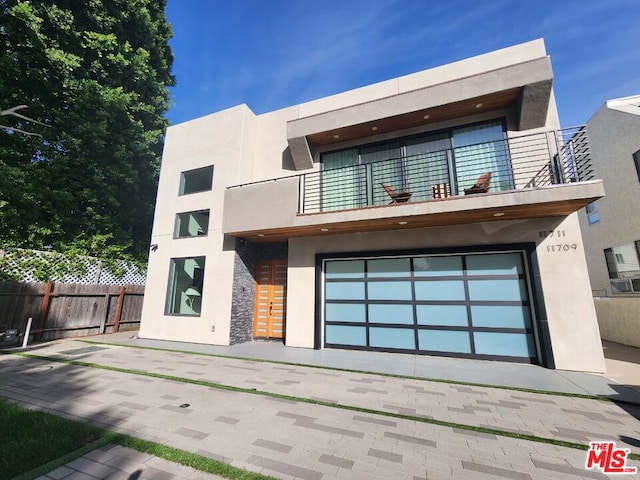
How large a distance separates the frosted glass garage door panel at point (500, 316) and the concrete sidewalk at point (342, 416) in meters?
0.97

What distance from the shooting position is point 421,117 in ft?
25.8

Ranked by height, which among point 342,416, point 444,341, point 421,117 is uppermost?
point 421,117

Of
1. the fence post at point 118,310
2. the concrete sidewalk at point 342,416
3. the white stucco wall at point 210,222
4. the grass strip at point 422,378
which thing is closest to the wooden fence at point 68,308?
the fence post at point 118,310

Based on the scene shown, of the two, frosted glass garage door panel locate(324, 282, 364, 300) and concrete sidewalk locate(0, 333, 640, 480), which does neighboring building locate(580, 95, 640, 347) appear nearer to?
concrete sidewalk locate(0, 333, 640, 480)

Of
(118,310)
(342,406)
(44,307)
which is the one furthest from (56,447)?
(118,310)

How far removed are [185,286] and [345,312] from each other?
574 centimetres

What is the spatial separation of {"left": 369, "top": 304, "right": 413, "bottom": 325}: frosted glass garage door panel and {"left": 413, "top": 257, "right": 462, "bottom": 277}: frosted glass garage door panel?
1.03 metres

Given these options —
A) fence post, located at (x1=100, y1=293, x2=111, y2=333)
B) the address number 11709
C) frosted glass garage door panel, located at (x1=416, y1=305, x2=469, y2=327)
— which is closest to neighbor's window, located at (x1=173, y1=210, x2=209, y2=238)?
fence post, located at (x1=100, y1=293, x2=111, y2=333)

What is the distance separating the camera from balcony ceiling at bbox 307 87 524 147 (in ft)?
23.3

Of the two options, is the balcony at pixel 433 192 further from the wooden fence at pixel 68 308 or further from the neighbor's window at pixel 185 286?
the wooden fence at pixel 68 308

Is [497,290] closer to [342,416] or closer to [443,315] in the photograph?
[443,315]

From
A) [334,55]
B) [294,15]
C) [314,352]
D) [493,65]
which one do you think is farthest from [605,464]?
[294,15]

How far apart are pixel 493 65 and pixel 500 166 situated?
2.99m

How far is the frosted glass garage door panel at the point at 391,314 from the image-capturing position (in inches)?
300
